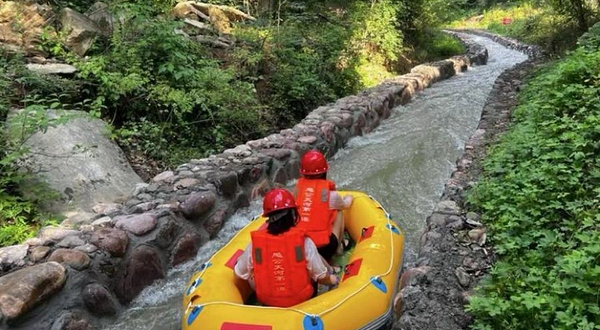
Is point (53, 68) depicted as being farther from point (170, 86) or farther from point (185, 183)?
point (185, 183)

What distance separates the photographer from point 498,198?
3.87 m

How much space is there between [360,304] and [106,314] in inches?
80.1

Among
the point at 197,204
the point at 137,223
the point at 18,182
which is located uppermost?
the point at 18,182

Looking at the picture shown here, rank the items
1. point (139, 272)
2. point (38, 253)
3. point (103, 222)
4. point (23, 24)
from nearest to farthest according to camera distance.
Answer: point (38, 253)
point (139, 272)
point (103, 222)
point (23, 24)

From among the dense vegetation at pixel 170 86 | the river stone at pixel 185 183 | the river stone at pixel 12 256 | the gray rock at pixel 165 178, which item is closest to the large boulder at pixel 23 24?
the dense vegetation at pixel 170 86

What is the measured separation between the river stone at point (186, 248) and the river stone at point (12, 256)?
4.15 ft

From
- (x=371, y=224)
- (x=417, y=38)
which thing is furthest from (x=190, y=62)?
(x=417, y=38)

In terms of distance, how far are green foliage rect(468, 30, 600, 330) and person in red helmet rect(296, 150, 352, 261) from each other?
125 cm

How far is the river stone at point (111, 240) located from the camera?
3789 mm

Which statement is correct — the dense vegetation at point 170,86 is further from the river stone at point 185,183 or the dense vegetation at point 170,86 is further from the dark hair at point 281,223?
the dark hair at point 281,223

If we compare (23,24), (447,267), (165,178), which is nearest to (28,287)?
(165,178)

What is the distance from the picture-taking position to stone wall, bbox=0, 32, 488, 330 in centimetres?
324

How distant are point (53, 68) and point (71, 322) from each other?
3.88 meters

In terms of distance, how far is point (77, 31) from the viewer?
667 centimetres
